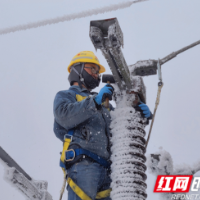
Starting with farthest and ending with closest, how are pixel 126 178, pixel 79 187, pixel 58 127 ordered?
pixel 58 127
pixel 79 187
pixel 126 178

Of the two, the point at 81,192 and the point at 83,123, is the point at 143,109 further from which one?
the point at 81,192

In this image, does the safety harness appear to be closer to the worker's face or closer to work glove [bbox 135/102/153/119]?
work glove [bbox 135/102/153/119]

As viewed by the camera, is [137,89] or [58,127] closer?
[137,89]

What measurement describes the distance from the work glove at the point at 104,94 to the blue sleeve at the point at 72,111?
85mm

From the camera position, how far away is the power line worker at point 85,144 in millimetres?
4258

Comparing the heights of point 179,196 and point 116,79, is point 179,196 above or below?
below

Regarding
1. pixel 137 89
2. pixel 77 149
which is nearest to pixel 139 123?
pixel 137 89

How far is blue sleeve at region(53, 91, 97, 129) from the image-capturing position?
4387 millimetres

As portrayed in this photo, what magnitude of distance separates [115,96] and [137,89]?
0.33 metres

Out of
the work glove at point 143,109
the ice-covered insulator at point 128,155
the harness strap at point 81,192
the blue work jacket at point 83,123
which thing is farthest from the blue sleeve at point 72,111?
the harness strap at point 81,192

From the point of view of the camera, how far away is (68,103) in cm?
465

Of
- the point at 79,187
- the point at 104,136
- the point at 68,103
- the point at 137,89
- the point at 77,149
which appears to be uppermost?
the point at 137,89

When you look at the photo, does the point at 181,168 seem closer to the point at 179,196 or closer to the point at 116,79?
the point at 179,196

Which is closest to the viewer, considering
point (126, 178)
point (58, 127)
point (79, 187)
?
point (126, 178)
